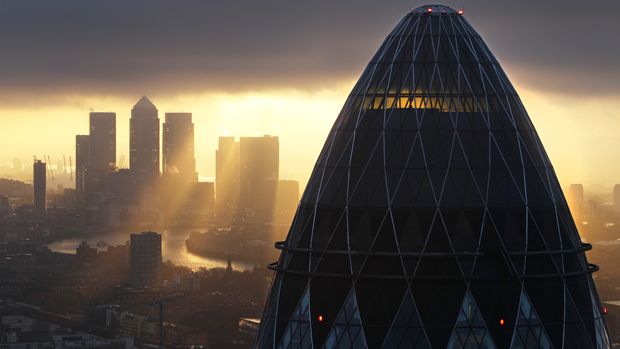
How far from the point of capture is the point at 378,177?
37.2 metres

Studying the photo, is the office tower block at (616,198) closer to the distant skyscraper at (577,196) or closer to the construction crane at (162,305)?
the distant skyscraper at (577,196)

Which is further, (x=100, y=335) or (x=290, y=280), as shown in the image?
(x=100, y=335)

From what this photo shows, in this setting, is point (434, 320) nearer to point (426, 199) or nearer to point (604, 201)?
point (426, 199)

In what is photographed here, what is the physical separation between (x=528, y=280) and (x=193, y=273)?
532 ft

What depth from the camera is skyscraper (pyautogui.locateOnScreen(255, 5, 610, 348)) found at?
119 feet

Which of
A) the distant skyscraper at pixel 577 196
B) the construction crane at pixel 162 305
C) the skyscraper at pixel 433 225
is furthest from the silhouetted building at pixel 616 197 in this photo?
the skyscraper at pixel 433 225

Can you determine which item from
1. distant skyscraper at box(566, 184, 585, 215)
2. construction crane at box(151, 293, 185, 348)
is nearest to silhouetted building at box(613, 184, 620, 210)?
distant skyscraper at box(566, 184, 585, 215)

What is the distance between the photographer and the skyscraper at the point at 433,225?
36.4 metres

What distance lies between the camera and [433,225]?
36.6 meters

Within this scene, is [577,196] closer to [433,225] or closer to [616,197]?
[616,197]

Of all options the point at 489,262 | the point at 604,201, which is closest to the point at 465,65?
the point at 489,262

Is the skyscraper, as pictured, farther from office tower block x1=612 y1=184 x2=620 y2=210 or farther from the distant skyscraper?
office tower block x1=612 y1=184 x2=620 y2=210

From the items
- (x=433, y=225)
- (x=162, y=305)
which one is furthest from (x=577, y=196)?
(x=433, y=225)

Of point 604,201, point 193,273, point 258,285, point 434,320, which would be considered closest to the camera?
point 434,320
